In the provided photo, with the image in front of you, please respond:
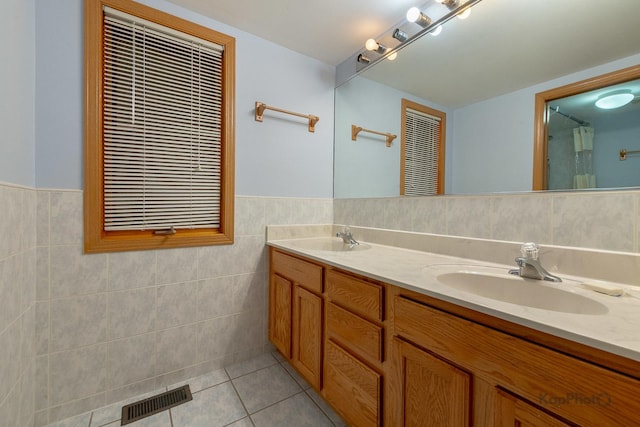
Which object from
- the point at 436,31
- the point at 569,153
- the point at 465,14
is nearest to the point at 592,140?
the point at 569,153

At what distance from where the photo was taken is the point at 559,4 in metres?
0.99

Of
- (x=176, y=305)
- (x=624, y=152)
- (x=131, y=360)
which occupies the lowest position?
(x=131, y=360)

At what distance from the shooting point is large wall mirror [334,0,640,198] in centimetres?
91

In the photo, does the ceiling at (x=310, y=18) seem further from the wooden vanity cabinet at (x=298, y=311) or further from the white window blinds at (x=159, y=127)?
the wooden vanity cabinet at (x=298, y=311)

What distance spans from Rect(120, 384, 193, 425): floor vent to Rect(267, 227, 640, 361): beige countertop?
1.04 meters

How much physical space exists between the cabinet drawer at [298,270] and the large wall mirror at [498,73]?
766mm

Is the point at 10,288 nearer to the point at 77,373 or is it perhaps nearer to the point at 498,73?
the point at 77,373

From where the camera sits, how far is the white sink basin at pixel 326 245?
1.71 meters

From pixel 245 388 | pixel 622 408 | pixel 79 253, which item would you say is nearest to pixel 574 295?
pixel 622 408

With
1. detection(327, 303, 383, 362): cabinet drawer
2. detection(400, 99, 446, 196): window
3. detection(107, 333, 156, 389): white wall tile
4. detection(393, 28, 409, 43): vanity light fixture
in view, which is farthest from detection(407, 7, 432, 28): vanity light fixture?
detection(107, 333, 156, 389): white wall tile

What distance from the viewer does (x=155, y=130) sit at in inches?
55.9

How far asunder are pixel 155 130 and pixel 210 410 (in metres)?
1.54

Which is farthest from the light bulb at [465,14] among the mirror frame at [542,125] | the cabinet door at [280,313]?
the cabinet door at [280,313]

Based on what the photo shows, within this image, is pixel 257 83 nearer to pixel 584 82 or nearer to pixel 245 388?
pixel 584 82
